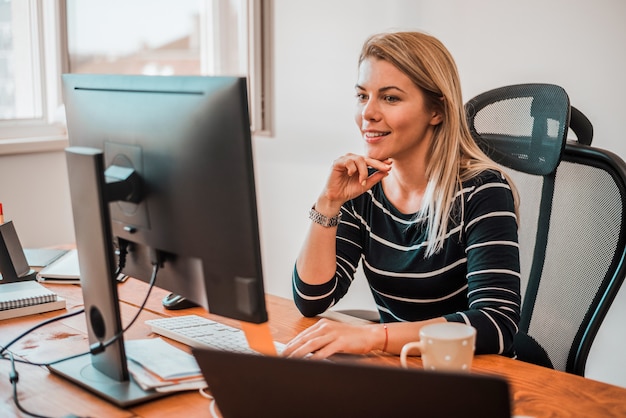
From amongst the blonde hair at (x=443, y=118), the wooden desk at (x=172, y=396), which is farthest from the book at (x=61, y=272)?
the blonde hair at (x=443, y=118)

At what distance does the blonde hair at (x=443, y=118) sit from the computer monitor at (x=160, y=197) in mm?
675

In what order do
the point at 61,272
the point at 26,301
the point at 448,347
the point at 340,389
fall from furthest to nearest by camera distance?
Answer: the point at 61,272 < the point at 26,301 < the point at 448,347 < the point at 340,389

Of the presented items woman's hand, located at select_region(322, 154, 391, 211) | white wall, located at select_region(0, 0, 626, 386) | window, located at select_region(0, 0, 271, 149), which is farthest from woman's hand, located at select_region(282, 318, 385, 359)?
window, located at select_region(0, 0, 271, 149)

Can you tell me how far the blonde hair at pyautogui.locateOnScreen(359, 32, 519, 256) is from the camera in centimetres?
161

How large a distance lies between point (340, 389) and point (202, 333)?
592 mm

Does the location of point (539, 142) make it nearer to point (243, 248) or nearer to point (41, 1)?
point (243, 248)

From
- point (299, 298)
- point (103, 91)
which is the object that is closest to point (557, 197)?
point (299, 298)

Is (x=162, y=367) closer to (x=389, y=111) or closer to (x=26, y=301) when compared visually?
(x=26, y=301)

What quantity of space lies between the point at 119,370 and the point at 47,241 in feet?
5.05

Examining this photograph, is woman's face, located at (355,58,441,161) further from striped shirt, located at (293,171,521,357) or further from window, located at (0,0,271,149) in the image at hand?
window, located at (0,0,271,149)

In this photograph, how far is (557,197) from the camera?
5.17 ft

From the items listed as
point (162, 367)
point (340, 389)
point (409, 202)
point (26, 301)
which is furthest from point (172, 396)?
point (409, 202)

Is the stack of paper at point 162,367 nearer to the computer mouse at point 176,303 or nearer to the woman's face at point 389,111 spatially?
the computer mouse at point 176,303

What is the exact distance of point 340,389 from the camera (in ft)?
2.61
